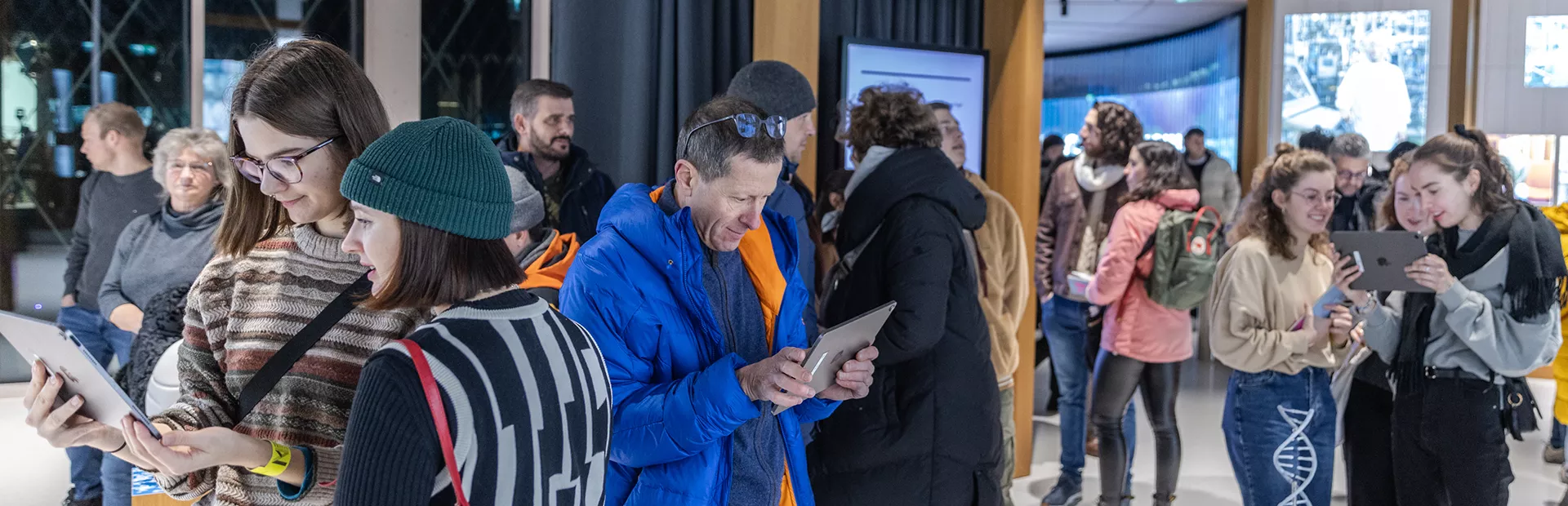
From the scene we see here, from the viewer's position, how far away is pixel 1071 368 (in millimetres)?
5078

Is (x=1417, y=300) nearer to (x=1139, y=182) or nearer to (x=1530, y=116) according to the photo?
(x=1139, y=182)

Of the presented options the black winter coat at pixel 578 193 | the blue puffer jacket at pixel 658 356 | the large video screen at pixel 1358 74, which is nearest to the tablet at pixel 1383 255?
the blue puffer jacket at pixel 658 356

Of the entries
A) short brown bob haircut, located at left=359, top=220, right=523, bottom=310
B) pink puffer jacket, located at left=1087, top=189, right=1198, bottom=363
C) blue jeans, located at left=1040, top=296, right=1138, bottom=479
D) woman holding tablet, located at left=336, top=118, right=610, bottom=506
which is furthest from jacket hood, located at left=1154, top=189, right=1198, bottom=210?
short brown bob haircut, located at left=359, top=220, right=523, bottom=310

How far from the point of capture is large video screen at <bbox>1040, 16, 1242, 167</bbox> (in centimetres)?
1220

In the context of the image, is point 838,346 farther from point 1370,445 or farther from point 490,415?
point 1370,445

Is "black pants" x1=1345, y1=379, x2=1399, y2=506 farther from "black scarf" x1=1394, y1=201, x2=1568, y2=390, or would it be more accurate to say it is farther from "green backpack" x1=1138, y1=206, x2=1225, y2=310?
"green backpack" x1=1138, y1=206, x2=1225, y2=310

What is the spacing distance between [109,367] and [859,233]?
160 inches

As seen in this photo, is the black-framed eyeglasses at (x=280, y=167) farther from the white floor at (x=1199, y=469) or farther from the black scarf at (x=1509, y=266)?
the white floor at (x=1199, y=469)

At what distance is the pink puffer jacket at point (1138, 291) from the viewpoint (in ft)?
13.8

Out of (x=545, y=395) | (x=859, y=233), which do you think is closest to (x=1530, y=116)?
(x=859, y=233)

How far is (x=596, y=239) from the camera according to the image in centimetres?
194

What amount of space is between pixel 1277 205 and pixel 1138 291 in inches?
31.7

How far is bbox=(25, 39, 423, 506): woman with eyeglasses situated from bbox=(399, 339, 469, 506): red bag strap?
0.35 metres

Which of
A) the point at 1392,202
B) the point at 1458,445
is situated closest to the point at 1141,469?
the point at 1392,202
